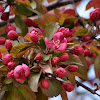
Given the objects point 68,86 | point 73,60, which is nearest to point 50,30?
point 73,60

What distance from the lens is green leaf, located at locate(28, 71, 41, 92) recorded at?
3.32 ft

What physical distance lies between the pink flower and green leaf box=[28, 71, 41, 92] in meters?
0.04

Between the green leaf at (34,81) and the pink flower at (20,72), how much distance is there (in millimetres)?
42

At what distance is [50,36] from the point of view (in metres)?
1.35

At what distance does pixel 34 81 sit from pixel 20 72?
0.09 meters

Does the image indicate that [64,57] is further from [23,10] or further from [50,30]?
[23,10]

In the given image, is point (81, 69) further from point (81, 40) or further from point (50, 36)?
point (50, 36)

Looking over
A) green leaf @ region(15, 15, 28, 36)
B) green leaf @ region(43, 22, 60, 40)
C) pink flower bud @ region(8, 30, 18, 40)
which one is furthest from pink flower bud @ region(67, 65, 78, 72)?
green leaf @ region(15, 15, 28, 36)

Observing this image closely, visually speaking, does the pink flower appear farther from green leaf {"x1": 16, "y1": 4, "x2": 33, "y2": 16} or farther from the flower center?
green leaf {"x1": 16, "y1": 4, "x2": 33, "y2": 16}

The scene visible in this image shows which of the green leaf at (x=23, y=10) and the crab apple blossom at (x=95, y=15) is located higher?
the green leaf at (x=23, y=10)

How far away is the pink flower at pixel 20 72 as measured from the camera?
1.03 meters

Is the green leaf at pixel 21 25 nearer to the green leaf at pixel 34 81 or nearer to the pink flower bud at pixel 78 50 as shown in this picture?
the pink flower bud at pixel 78 50

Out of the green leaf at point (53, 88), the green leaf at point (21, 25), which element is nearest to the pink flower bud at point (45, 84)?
the green leaf at point (53, 88)

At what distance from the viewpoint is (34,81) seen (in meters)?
1.04
